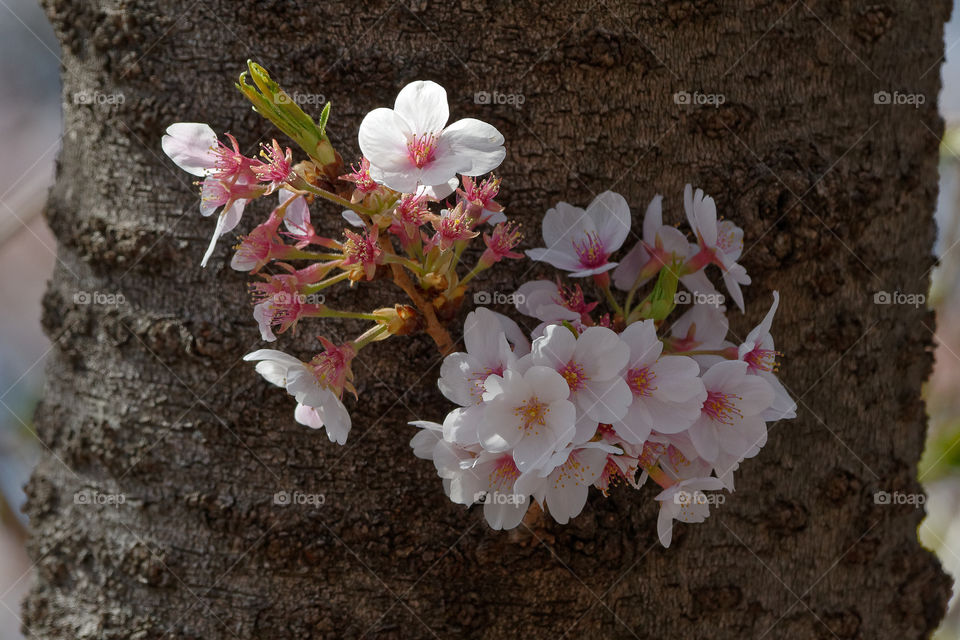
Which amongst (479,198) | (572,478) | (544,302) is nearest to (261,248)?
(479,198)

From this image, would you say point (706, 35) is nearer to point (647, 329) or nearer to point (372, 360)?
point (647, 329)

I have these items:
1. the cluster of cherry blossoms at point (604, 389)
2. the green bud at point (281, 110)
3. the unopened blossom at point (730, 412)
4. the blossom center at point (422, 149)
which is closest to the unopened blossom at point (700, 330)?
the cluster of cherry blossoms at point (604, 389)

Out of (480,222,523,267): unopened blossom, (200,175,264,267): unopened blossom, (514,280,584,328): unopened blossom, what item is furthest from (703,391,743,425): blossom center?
(200,175,264,267): unopened blossom

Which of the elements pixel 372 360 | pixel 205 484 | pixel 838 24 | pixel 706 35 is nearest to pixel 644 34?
pixel 706 35

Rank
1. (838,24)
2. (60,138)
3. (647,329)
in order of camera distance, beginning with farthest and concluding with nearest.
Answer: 1. (60,138)
2. (838,24)
3. (647,329)

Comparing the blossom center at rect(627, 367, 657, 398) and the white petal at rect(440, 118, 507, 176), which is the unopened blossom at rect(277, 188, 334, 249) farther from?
the blossom center at rect(627, 367, 657, 398)

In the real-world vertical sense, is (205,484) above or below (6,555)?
above

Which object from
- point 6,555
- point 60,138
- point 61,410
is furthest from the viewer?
point 6,555
